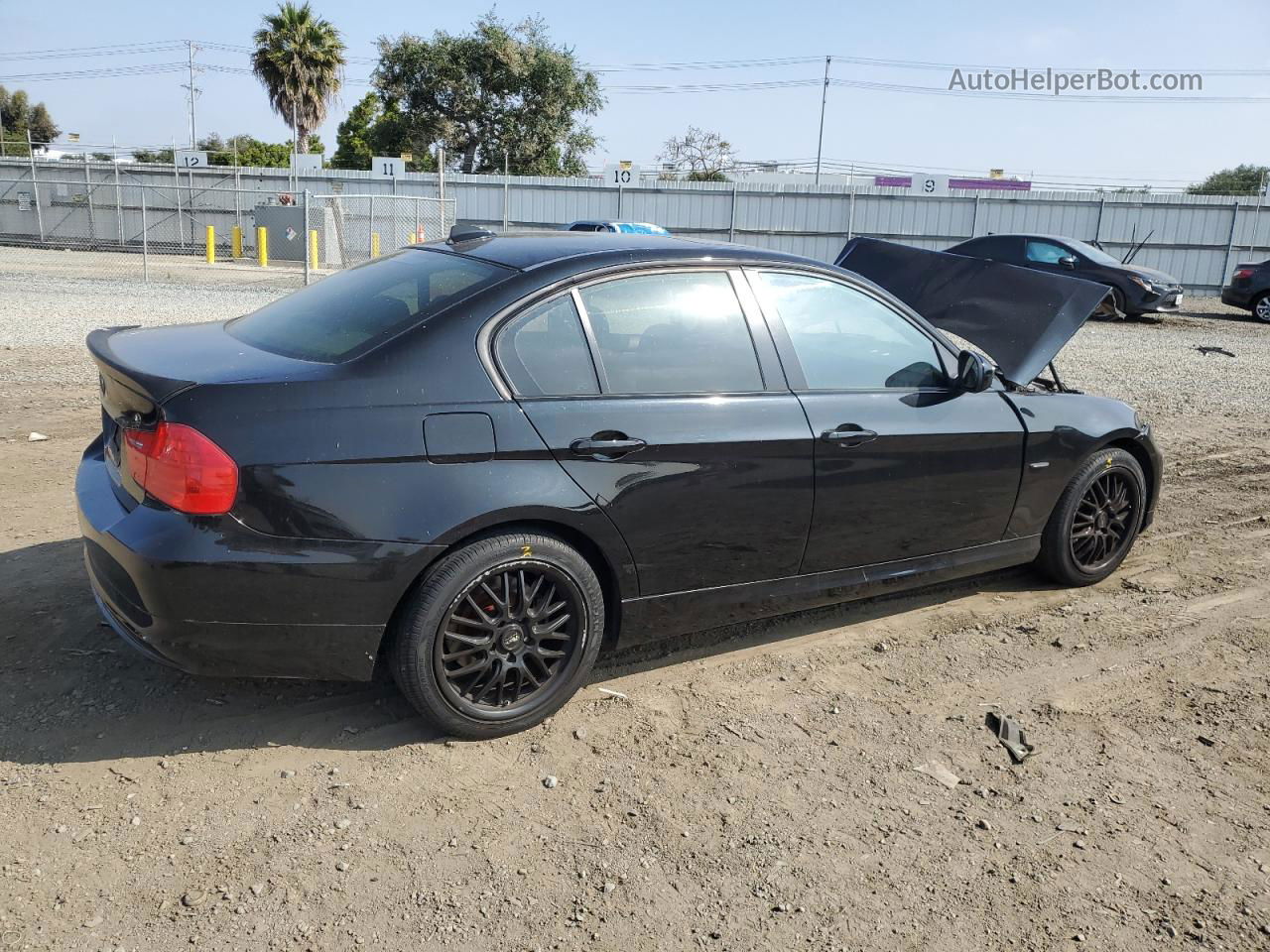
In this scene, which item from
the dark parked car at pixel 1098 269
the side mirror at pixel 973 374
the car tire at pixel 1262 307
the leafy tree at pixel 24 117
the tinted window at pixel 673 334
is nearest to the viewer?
the tinted window at pixel 673 334

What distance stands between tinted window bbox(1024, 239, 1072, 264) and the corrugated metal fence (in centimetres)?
829

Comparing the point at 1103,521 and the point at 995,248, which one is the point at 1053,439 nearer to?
the point at 1103,521

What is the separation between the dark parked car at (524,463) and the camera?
3049mm

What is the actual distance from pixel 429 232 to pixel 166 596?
23.8 metres

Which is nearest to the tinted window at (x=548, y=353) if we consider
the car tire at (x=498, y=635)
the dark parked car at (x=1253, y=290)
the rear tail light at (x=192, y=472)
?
the car tire at (x=498, y=635)

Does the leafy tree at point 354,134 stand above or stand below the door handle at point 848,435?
above

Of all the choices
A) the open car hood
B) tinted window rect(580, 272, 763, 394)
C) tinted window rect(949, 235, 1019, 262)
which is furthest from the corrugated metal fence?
tinted window rect(580, 272, 763, 394)

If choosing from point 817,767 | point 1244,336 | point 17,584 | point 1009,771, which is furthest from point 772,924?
point 1244,336

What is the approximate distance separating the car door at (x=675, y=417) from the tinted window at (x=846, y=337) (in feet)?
0.52

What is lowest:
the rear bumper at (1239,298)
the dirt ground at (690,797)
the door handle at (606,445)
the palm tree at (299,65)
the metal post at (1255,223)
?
the dirt ground at (690,797)

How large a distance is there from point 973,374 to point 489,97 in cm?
4400

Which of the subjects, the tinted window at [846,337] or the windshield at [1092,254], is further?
the windshield at [1092,254]

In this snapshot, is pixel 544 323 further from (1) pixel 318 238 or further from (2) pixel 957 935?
(1) pixel 318 238

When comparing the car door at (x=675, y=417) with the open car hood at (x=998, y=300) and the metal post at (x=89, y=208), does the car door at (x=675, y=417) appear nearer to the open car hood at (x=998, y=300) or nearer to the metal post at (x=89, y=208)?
the open car hood at (x=998, y=300)
